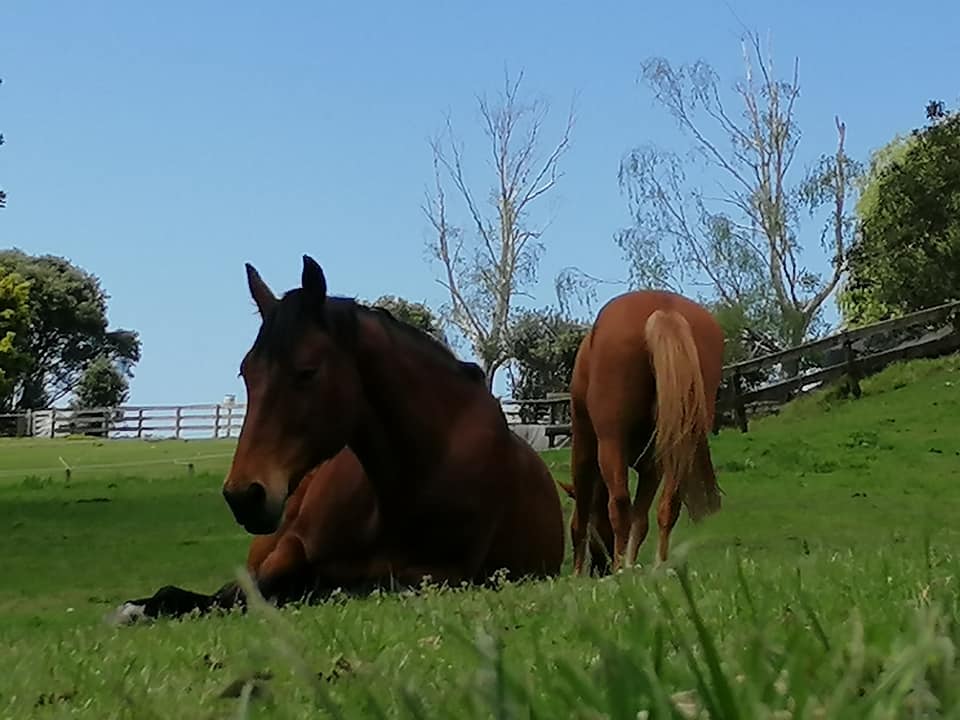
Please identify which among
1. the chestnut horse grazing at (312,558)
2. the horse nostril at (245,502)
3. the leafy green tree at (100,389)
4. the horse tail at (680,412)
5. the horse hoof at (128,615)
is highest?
the leafy green tree at (100,389)

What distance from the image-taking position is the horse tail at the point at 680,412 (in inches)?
243

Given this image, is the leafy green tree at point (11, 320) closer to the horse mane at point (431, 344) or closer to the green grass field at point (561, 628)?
the green grass field at point (561, 628)

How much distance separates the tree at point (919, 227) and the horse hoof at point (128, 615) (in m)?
28.8

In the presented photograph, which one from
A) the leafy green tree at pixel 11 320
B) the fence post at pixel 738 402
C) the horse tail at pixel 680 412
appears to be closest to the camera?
the horse tail at pixel 680 412

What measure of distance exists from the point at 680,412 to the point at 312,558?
1886 mm

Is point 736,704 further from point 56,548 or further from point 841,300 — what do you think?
point 841,300

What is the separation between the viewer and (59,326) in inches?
2354

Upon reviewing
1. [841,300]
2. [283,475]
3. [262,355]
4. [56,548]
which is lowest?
[56,548]

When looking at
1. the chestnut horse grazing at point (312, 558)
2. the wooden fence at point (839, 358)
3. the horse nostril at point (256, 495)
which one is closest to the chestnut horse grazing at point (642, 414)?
the chestnut horse grazing at point (312, 558)

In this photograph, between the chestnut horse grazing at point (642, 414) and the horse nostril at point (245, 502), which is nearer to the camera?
the horse nostril at point (245, 502)

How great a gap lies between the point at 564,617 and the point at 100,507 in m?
13.0

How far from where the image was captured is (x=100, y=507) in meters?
15.1

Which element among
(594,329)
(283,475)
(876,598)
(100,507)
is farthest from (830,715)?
(100,507)

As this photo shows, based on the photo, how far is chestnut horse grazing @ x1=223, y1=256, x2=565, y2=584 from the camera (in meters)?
5.00
